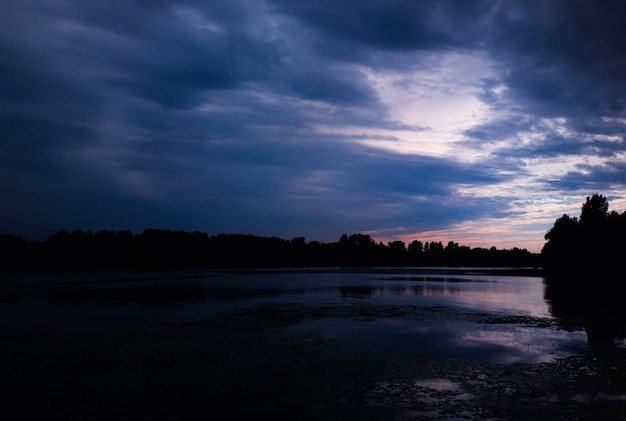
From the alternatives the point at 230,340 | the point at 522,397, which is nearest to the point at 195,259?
the point at 230,340

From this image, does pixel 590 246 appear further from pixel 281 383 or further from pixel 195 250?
pixel 195 250

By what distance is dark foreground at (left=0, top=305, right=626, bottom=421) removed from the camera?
10625mm

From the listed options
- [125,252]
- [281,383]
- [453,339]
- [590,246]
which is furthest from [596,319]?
[125,252]

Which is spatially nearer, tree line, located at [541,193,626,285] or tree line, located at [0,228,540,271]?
tree line, located at [541,193,626,285]

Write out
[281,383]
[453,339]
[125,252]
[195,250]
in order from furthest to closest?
[195,250] < [125,252] < [453,339] < [281,383]

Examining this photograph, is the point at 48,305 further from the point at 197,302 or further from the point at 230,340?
the point at 230,340

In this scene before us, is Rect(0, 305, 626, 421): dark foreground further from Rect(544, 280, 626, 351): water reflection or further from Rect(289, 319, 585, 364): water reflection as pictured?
Rect(544, 280, 626, 351): water reflection

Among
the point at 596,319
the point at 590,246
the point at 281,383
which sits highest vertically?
the point at 590,246

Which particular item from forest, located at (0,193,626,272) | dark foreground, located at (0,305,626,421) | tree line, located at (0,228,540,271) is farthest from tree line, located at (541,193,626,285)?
tree line, located at (0,228,540,271)

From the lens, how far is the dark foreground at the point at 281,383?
34.9 feet

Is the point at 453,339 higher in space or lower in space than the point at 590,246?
lower

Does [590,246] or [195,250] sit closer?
[590,246]

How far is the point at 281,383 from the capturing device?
42.9 ft

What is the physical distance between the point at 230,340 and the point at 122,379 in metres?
6.86
